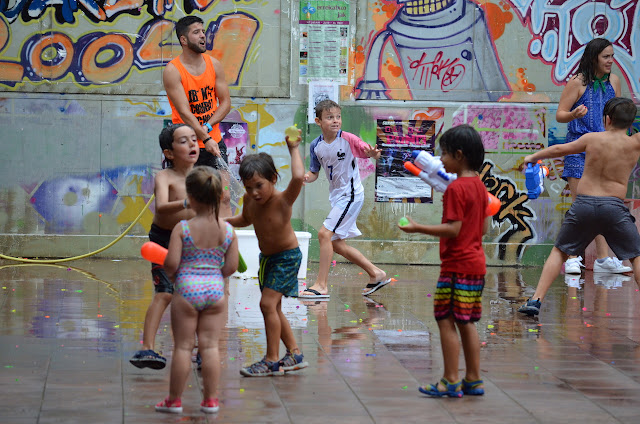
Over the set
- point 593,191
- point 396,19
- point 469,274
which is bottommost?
point 469,274

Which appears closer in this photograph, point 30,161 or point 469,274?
point 469,274

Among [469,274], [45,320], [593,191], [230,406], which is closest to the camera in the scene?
[230,406]

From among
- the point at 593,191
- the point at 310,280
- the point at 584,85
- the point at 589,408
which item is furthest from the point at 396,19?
the point at 589,408

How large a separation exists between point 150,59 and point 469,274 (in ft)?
22.6

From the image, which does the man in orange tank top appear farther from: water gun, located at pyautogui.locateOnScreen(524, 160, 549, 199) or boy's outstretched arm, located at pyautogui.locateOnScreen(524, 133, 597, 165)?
water gun, located at pyautogui.locateOnScreen(524, 160, 549, 199)

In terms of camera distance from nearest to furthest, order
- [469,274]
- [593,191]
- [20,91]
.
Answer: [469,274]
[593,191]
[20,91]

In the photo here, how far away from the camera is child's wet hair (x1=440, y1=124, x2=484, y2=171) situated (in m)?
5.25

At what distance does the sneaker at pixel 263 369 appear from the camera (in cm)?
550

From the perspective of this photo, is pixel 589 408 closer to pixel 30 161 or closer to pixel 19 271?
pixel 19 271

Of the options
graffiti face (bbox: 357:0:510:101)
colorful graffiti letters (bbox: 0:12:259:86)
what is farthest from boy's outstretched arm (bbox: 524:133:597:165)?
colorful graffiti letters (bbox: 0:12:259:86)

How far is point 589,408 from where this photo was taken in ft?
16.3

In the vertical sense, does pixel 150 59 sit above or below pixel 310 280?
above

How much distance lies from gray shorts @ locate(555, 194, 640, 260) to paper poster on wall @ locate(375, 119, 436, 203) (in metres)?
3.54

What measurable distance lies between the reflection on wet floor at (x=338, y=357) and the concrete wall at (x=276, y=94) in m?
1.82
